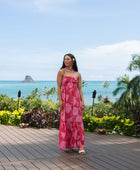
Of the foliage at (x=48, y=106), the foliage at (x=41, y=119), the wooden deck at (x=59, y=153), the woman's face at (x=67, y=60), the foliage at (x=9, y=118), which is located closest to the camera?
the wooden deck at (x=59, y=153)

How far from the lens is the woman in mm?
4406

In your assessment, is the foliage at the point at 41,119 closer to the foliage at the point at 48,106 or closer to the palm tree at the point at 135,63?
the foliage at the point at 48,106

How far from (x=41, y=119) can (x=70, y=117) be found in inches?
105

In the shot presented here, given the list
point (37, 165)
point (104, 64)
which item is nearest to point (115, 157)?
point (37, 165)

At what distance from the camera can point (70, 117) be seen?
14.6ft

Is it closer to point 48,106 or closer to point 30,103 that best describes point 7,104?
point 30,103

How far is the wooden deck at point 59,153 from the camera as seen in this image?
385 cm

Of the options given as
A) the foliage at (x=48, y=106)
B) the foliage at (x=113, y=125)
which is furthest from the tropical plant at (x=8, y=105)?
the foliage at (x=113, y=125)

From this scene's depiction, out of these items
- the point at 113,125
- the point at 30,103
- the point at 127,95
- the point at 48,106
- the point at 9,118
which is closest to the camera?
the point at 113,125

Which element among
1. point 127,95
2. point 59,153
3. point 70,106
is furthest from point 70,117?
point 127,95

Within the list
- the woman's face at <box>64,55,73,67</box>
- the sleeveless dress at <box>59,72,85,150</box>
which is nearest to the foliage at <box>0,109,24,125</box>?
the sleeveless dress at <box>59,72,85,150</box>

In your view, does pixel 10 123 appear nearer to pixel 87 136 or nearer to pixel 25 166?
pixel 87 136

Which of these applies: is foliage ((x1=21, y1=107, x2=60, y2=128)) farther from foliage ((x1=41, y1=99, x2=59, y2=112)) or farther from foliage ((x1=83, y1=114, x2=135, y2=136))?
foliage ((x1=41, y1=99, x2=59, y2=112))

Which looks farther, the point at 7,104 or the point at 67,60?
the point at 7,104
